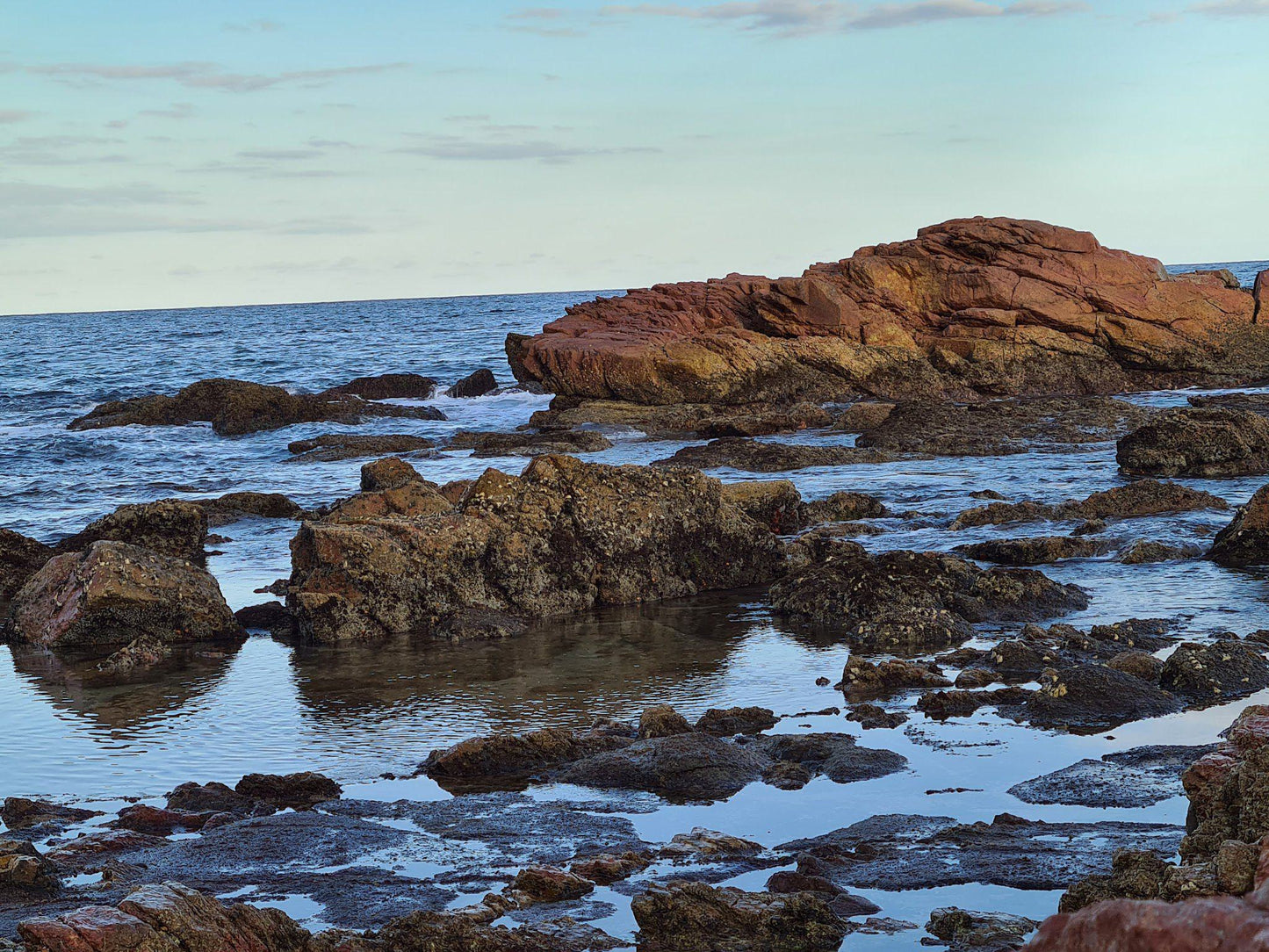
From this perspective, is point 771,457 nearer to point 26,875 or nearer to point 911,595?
point 911,595

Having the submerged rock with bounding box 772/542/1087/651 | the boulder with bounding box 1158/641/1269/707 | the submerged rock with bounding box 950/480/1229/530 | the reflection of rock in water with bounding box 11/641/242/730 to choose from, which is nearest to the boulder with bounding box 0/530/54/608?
the reflection of rock in water with bounding box 11/641/242/730

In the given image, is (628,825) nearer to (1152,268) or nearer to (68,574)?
(68,574)

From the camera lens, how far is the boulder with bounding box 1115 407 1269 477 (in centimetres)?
1878

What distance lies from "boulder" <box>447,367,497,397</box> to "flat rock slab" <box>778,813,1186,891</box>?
124 ft

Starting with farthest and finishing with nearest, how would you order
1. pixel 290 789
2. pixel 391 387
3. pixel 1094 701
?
pixel 391 387, pixel 1094 701, pixel 290 789

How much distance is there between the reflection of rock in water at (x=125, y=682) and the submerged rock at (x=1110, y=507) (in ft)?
28.9

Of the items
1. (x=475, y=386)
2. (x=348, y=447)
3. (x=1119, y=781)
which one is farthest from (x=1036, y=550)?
(x=475, y=386)

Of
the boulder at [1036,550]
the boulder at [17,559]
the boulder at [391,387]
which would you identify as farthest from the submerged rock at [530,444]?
the boulder at [391,387]

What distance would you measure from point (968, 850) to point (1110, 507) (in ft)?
36.1

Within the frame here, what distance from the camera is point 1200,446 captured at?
745 inches

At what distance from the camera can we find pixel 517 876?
5.27 m

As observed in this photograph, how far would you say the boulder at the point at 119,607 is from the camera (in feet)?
35.4

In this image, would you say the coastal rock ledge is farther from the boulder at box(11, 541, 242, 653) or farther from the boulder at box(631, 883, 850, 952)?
the boulder at box(631, 883, 850, 952)

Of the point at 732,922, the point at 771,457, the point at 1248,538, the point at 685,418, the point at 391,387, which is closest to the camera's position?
the point at 732,922
